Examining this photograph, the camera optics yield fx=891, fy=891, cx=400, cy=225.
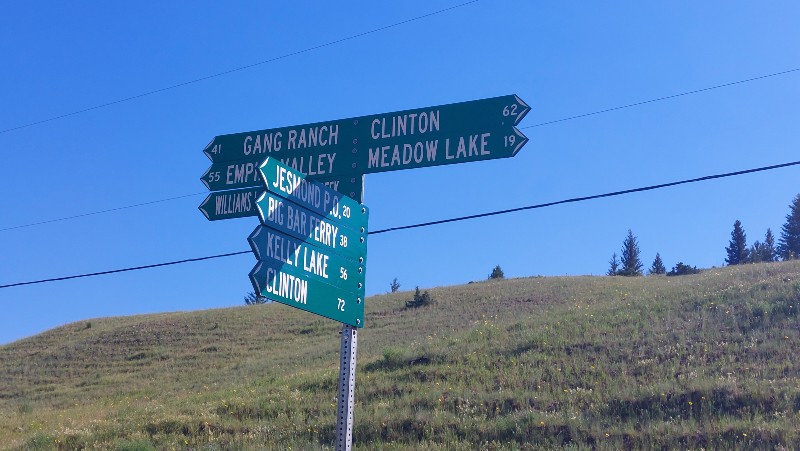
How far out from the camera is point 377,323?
131 feet

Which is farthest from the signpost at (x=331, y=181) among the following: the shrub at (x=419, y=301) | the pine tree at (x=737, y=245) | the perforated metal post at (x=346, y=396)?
the pine tree at (x=737, y=245)

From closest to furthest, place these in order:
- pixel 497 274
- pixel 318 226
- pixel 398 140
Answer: pixel 318 226
pixel 398 140
pixel 497 274

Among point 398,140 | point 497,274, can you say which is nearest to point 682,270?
point 497,274

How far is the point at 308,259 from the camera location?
705cm

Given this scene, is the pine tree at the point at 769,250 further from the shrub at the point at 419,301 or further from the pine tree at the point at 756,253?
the shrub at the point at 419,301

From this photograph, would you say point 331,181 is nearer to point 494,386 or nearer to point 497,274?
point 494,386

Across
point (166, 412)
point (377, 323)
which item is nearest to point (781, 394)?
point (166, 412)

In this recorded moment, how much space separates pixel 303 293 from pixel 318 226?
68 cm

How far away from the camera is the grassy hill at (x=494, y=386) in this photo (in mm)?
15492

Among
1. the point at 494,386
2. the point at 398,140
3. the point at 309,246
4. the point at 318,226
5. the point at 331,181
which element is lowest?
the point at 494,386

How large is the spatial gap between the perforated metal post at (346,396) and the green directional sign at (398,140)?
6.04ft

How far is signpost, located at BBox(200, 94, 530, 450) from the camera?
682 centimetres

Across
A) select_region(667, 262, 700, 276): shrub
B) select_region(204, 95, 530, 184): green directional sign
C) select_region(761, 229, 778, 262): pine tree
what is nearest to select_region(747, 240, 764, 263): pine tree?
select_region(761, 229, 778, 262): pine tree

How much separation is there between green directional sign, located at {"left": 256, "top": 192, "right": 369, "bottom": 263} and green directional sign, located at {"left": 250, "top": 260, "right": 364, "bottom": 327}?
13.1 inches
